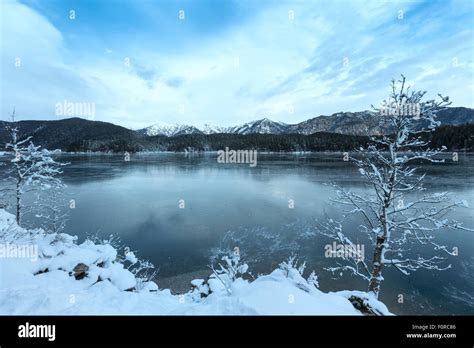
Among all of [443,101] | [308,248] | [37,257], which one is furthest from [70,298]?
[308,248]

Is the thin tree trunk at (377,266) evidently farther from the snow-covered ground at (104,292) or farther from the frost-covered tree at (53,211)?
the frost-covered tree at (53,211)

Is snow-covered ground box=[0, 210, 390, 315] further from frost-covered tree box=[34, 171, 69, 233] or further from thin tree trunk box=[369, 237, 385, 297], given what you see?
frost-covered tree box=[34, 171, 69, 233]

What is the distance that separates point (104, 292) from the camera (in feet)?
25.2

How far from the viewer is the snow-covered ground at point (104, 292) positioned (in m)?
5.39

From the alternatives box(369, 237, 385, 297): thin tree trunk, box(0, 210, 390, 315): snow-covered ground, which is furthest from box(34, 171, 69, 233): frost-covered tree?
box(369, 237, 385, 297): thin tree trunk

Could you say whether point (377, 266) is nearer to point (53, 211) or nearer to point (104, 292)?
point (104, 292)

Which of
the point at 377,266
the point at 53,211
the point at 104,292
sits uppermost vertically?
the point at 377,266

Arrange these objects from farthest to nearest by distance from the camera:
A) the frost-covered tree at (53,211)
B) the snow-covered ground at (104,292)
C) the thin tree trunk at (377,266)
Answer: the frost-covered tree at (53,211) < the thin tree trunk at (377,266) < the snow-covered ground at (104,292)

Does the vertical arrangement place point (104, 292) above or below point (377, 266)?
below

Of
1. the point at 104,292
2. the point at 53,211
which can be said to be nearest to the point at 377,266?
the point at 104,292

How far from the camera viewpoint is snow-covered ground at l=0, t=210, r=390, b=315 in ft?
17.7

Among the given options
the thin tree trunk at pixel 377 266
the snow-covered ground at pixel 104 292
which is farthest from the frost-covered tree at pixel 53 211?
the thin tree trunk at pixel 377 266

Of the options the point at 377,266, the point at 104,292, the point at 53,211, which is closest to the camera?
the point at 104,292

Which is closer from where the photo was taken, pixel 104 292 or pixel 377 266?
pixel 104 292
